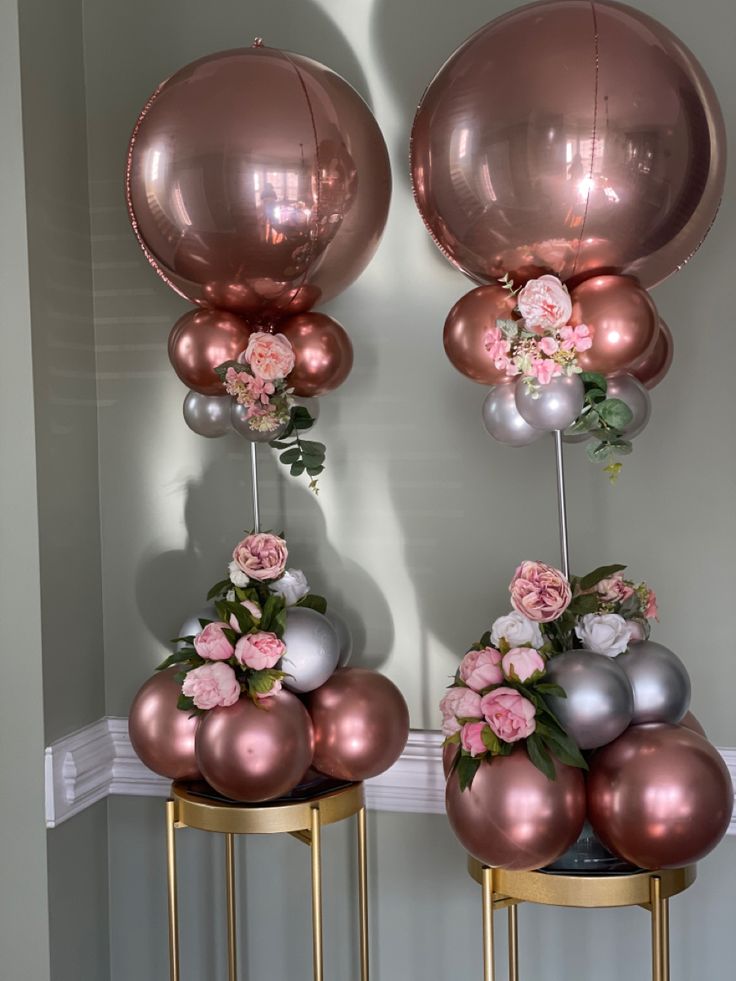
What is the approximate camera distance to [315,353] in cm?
156

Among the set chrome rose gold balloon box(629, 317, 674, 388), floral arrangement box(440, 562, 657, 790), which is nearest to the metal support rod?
floral arrangement box(440, 562, 657, 790)

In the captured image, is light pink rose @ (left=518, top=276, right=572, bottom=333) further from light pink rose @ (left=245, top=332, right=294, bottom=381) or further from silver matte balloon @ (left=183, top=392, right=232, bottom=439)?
silver matte balloon @ (left=183, top=392, right=232, bottom=439)

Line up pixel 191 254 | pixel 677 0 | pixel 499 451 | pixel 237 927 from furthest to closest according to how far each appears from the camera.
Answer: pixel 237 927, pixel 499 451, pixel 677 0, pixel 191 254

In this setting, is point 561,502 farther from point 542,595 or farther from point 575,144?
point 575,144

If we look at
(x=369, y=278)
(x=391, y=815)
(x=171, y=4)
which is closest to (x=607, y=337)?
(x=369, y=278)

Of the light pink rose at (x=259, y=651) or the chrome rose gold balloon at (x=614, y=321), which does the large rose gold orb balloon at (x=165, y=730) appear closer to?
the light pink rose at (x=259, y=651)

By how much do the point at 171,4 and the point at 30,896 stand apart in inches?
62.8

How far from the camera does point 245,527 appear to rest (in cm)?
193

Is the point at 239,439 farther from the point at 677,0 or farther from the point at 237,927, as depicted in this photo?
the point at 677,0

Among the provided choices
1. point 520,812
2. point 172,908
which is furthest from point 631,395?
point 172,908

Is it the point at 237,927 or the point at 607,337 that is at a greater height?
the point at 607,337

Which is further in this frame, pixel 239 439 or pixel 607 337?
pixel 239 439

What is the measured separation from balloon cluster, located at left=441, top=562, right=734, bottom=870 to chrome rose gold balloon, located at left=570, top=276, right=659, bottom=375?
0.91 ft

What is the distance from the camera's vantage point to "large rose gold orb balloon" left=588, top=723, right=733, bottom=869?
1.27 metres
